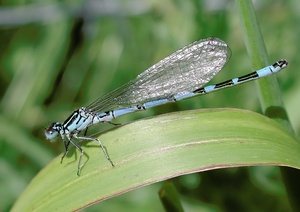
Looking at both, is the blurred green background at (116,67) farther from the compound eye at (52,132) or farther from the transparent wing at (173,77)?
the compound eye at (52,132)

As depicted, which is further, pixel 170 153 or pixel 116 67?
pixel 116 67

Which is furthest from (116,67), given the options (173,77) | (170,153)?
(170,153)

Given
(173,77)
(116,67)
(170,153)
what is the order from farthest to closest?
(116,67) < (173,77) < (170,153)

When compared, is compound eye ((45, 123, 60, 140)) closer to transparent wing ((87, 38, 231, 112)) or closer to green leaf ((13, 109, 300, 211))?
transparent wing ((87, 38, 231, 112))

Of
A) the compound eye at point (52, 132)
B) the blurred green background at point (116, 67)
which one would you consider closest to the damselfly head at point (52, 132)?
the compound eye at point (52, 132)

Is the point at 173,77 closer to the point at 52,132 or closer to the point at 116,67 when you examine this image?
the point at 52,132

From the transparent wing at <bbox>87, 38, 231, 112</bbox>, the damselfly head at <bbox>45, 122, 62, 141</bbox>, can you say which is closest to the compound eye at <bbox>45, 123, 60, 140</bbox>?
the damselfly head at <bbox>45, 122, 62, 141</bbox>
